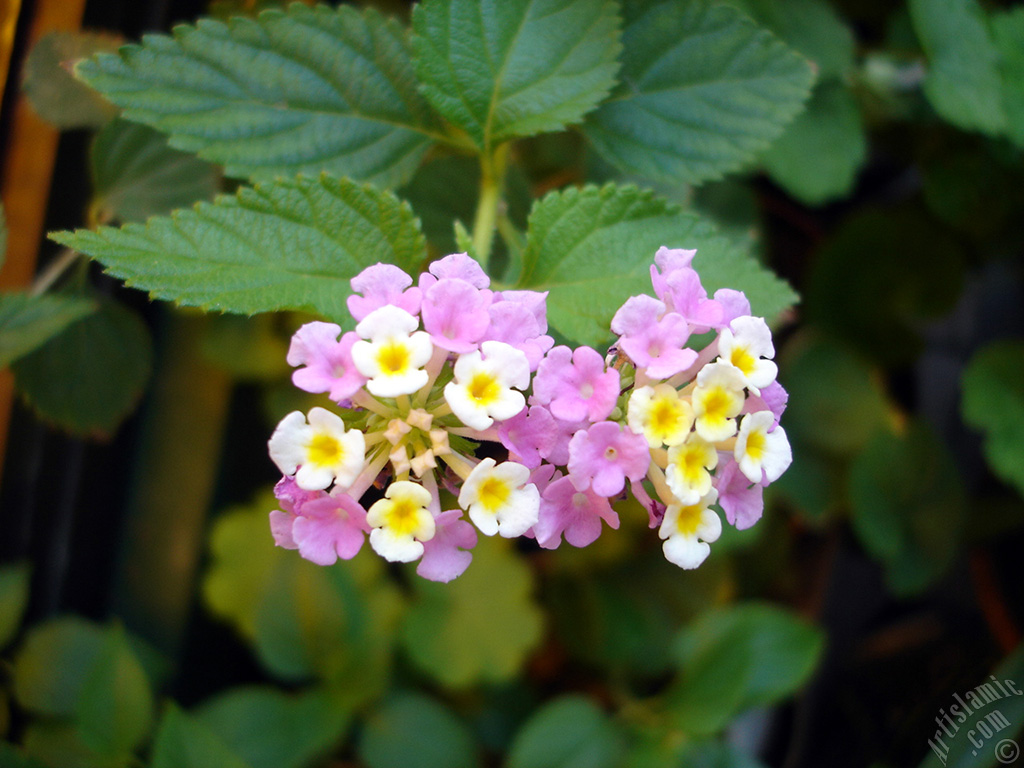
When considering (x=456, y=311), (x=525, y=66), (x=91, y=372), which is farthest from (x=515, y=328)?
(x=91, y=372)

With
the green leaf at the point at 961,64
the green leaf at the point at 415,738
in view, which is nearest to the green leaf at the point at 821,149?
the green leaf at the point at 961,64

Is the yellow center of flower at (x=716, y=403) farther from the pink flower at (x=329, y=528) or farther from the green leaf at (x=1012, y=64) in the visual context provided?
the green leaf at (x=1012, y=64)

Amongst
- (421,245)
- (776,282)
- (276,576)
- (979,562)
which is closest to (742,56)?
(776,282)

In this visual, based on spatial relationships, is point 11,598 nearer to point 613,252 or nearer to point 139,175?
point 139,175

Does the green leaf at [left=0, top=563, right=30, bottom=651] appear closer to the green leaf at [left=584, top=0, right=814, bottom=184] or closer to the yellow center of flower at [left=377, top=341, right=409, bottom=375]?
the yellow center of flower at [left=377, top=341, right=409, bottom=375]

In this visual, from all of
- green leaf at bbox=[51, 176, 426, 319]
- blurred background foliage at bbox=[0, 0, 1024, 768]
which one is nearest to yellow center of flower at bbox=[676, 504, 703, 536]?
green leaf at bbox=[51, 176, 426, 319]
